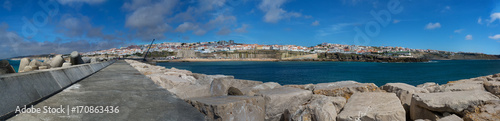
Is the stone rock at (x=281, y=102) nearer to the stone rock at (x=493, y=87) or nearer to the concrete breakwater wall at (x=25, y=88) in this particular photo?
the concrete breakwater wall at (x=25, y=88)

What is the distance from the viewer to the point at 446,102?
10.7 ft

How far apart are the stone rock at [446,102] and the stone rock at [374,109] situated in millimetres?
339

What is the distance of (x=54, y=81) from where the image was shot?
329 centimetres

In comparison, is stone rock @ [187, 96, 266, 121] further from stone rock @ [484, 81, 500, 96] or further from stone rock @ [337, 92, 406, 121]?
stone rock @ [484, 81, 500, 96]

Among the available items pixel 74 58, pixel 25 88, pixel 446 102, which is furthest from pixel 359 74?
pixel 25 88

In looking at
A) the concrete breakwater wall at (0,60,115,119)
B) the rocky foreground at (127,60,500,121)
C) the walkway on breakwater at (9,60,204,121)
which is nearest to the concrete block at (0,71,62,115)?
the concrete breakwater wall at (0,60,115,119)

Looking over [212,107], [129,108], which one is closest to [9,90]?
[129,108]

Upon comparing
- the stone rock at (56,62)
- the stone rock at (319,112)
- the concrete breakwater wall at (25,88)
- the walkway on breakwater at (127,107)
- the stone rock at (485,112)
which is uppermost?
the stone rock at (56,62)

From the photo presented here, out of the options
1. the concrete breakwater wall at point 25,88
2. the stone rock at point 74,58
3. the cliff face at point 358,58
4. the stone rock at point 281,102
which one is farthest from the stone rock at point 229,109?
the cliff face at point 358,58

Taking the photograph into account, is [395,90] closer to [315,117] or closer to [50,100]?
[315,117]

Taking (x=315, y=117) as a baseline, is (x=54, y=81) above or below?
above

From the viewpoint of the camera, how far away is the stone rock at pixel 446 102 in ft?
10.3

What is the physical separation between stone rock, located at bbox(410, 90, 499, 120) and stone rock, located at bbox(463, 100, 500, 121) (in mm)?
68

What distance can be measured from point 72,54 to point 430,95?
12105mm
